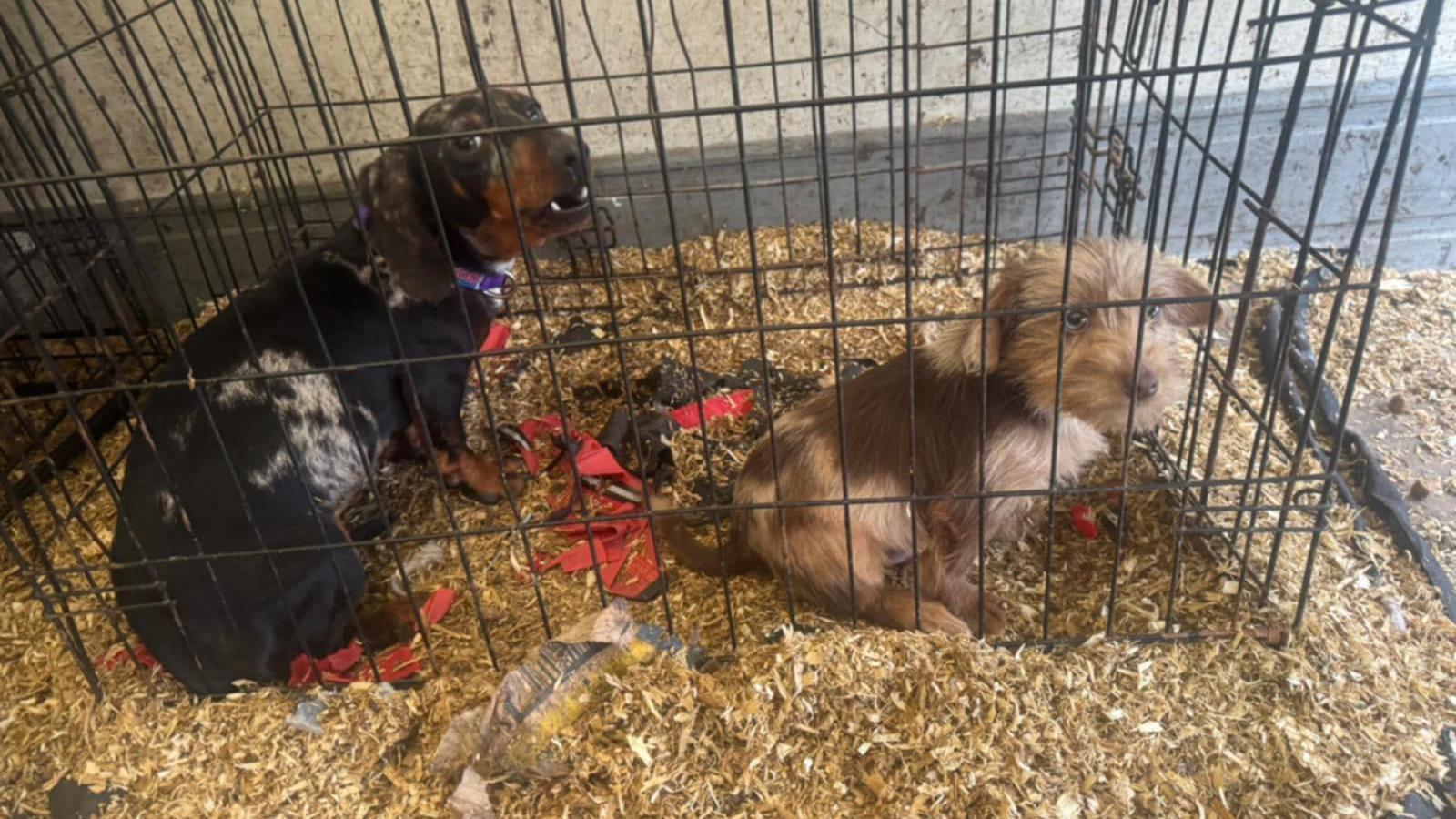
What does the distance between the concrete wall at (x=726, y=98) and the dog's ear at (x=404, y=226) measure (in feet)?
5.73

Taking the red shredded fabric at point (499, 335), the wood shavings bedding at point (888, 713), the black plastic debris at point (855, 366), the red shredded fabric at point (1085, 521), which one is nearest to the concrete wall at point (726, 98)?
the red shredded fabric at point (499, 335)

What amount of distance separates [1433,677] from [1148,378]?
124cm

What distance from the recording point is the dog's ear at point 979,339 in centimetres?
243

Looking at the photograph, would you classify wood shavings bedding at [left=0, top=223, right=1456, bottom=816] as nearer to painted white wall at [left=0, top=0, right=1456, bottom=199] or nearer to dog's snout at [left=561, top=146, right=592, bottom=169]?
dog's snout at [left=561, top=146, right=592, bottom=169]

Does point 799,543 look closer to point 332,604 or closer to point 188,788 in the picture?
point 332,604

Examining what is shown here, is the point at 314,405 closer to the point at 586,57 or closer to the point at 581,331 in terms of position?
the point at 581,331

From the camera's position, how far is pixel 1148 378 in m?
2.31

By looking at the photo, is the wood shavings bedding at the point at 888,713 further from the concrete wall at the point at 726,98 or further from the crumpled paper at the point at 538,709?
the concrete wall at the point at 726,98

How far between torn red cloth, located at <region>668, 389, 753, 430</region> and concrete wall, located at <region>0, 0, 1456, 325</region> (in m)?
1.25

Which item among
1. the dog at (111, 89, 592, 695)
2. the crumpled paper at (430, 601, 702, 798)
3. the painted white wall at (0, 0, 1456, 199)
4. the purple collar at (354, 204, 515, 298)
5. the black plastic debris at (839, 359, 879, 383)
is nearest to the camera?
the crumpled paper at (430, 601, 702, 798)

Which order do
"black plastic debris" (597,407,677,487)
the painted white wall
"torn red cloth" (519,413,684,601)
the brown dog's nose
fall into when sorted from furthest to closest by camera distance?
the painted white wall → "black plastic debris" (597,407,677,487) → "torn red cloth" (519,413,684,601) → the brown dog's nose

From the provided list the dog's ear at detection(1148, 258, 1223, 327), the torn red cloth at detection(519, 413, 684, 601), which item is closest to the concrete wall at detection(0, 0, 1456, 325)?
the torn red cloth at detection(519, 413, 684, 601)

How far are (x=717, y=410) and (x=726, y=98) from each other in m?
1.90

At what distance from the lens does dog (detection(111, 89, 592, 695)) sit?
272 cm
